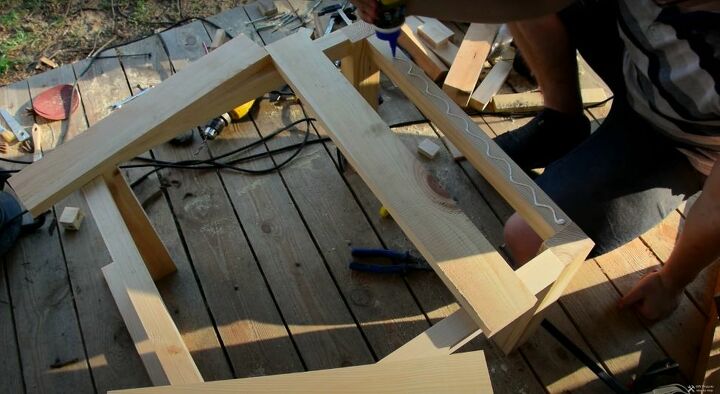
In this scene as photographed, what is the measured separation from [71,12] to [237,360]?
2.15m

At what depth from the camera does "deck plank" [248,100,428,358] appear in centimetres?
167

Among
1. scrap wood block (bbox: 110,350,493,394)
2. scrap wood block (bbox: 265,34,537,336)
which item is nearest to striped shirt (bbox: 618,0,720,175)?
scrap wood block (bbox: 265,34,537,336)

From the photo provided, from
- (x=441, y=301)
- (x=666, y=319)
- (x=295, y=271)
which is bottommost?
(x=666, y=319)

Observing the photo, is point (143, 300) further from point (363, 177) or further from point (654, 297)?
point (654, 297)

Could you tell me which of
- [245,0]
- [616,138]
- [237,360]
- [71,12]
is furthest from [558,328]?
[71,12]

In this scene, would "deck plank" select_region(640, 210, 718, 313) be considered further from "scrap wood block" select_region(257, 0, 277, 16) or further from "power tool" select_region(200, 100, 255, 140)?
"scrap wood block" select_region(257, 0, 277, 16)

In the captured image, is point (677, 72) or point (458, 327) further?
point (677, 72)

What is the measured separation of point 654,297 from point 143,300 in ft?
4.80

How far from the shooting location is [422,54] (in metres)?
2.24

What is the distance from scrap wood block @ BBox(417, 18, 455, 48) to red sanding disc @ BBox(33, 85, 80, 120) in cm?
150

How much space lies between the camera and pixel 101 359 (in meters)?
1.62

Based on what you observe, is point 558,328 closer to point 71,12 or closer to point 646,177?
point 646,177

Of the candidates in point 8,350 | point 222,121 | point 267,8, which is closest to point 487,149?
point 222,121

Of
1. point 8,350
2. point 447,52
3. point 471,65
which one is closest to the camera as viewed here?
point 8,350
